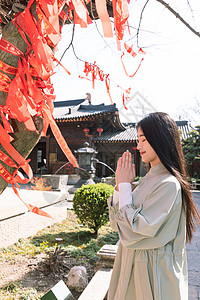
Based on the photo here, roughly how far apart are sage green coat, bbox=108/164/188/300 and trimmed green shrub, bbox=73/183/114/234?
→ 3.21m

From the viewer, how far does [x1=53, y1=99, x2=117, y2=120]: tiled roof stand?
16875 millimetres

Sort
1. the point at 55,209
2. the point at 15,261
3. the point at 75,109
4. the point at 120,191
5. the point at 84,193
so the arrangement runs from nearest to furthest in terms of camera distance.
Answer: the point at 120,191 → the point at 15,261 → the point at 84,193 → the point at 55,209 → the point at 75,109

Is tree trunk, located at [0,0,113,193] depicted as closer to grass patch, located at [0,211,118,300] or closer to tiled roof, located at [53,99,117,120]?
grass patch, located at [0,211,118,300]

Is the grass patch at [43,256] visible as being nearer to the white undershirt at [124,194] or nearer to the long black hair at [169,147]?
the white undershirt at [124,194]

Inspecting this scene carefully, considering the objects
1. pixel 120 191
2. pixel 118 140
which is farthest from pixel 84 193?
pixel 118 140

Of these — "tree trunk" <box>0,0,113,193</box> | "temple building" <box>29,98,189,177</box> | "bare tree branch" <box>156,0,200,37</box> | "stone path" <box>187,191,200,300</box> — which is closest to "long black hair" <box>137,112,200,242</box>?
"tree trunk" <box>0,0,113,193</box>

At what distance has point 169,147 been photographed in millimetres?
1235

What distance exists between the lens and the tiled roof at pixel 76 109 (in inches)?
664

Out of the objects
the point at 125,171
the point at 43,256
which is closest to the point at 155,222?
the point at 125,171

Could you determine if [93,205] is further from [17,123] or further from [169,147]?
[17,123]

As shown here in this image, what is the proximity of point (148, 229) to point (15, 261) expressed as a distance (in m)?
2.86

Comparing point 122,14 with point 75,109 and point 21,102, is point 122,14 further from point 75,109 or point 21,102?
point 75,109

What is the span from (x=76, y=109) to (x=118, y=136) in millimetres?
4777

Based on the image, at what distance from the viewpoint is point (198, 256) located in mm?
3879
